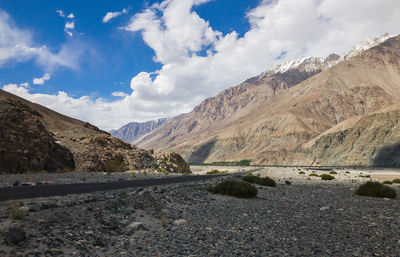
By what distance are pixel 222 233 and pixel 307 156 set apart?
13220 cm

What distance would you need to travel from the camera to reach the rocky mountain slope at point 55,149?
25527mm

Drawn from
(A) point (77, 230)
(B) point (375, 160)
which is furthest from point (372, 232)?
(B) point (375, 160)

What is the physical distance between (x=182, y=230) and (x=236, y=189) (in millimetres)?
7671

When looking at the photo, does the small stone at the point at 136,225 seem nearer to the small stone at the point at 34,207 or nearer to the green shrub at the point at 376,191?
the small stone at the point at 34,207

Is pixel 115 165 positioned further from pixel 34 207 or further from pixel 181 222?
pixel 34 207

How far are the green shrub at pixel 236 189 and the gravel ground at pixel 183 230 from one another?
143 inches

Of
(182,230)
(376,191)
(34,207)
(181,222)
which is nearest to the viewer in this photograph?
(34,207)

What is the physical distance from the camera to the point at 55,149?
31312 millimetres

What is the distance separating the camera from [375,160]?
103m

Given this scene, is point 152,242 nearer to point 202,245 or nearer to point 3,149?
point 202,245

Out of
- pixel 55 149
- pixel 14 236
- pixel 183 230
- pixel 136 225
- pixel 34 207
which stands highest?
pixel 55 149

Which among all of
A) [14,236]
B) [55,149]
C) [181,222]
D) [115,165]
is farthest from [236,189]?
[55,149]

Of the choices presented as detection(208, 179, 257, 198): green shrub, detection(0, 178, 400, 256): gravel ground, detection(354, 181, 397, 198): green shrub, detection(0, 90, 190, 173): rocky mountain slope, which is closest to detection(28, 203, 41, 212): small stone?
detection(0, 178, 400, 256): gravel ground

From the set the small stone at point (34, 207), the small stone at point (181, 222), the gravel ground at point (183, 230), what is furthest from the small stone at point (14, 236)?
the small stone at point (181, 222)
